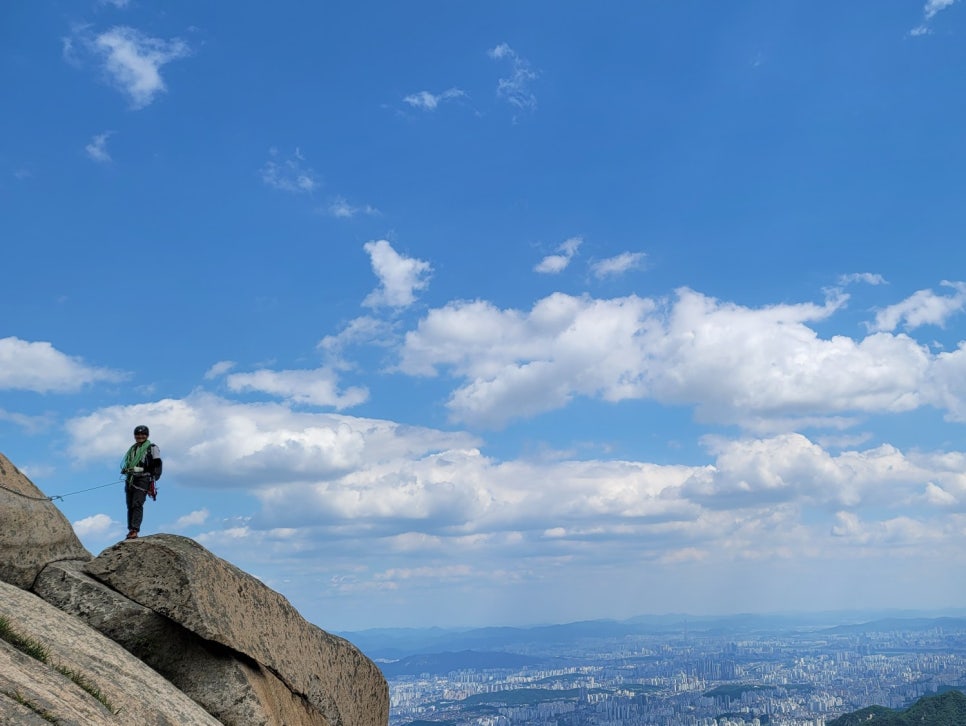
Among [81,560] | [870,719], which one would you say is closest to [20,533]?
[81,560]

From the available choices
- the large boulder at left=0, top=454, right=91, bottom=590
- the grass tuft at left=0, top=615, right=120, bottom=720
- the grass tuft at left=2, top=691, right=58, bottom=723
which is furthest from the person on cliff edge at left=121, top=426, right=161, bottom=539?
the grass tuft at left=2, top=691, right=58, bottom=723

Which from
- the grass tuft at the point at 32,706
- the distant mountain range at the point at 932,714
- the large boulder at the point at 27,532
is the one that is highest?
the large boulder at the point at 27,532

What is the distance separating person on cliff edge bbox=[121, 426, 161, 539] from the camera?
16.4m

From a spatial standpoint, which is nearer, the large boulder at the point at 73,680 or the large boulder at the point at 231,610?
the large boulder at the point at 73,680

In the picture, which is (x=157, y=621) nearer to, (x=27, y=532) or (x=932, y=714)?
(x=27, y=532)

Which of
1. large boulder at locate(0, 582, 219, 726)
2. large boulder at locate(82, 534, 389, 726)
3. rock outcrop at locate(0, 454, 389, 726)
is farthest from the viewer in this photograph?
large boulder at locate(82, 534, 389, 726)

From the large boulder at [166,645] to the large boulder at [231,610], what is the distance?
0.83 ft

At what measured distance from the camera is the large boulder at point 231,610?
13039mm

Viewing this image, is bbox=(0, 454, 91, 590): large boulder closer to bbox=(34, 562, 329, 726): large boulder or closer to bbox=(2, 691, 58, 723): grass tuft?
bbox=(34, 562, 329, 726): large boulder

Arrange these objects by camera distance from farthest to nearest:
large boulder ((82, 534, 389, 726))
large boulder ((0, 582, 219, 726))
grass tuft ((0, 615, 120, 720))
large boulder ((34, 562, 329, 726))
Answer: large boulder ((82, 534, 389, 726))
large boulder ((34, 562, 329, 726))
grass tuft ((0, 615, 120, 720))
large boulder ((0, 582, 219, 726))

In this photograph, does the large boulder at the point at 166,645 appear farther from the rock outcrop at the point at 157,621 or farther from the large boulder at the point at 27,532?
the large boulder at the point at 27,532

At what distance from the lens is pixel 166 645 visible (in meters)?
13.2

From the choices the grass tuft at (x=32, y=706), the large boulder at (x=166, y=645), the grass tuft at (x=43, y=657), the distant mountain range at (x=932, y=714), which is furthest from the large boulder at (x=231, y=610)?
the distant mountain range at (x=932, y=714)

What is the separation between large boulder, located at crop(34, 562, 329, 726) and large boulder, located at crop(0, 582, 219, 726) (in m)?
0.65
